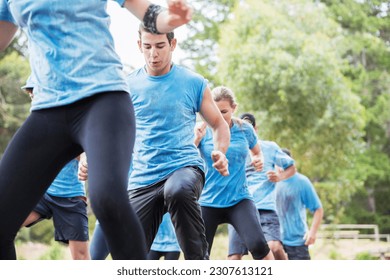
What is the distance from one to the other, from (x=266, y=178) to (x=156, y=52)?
4363 mm

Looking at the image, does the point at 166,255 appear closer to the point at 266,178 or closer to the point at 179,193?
the point at 266,178

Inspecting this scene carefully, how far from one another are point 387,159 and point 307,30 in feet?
35.7

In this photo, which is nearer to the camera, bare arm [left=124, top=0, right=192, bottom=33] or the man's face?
bare arm [left=124, top=0, right=192, bottom=33]

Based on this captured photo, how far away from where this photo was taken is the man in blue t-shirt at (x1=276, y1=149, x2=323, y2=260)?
10.9m

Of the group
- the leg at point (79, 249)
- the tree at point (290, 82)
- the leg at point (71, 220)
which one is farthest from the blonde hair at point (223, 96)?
the tree at point (290, 82)

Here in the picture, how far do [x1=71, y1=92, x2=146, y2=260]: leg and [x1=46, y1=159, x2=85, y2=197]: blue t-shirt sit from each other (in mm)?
3860

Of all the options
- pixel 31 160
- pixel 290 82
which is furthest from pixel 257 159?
pixel 290 82

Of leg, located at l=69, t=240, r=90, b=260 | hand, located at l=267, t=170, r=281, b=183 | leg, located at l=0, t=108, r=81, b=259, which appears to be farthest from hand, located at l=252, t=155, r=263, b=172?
leg, located at l=0, t=108, r=81, b=259

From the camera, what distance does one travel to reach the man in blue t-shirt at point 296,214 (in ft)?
35.9

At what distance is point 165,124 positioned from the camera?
550cm

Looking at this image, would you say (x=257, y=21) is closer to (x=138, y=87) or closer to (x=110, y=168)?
(x=138, y=87)

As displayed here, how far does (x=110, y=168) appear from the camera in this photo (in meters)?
3.48

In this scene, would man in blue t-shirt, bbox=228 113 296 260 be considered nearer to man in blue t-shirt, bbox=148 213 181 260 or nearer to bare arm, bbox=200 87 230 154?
man in blue t-shirt, bbox=148 213 181 260
